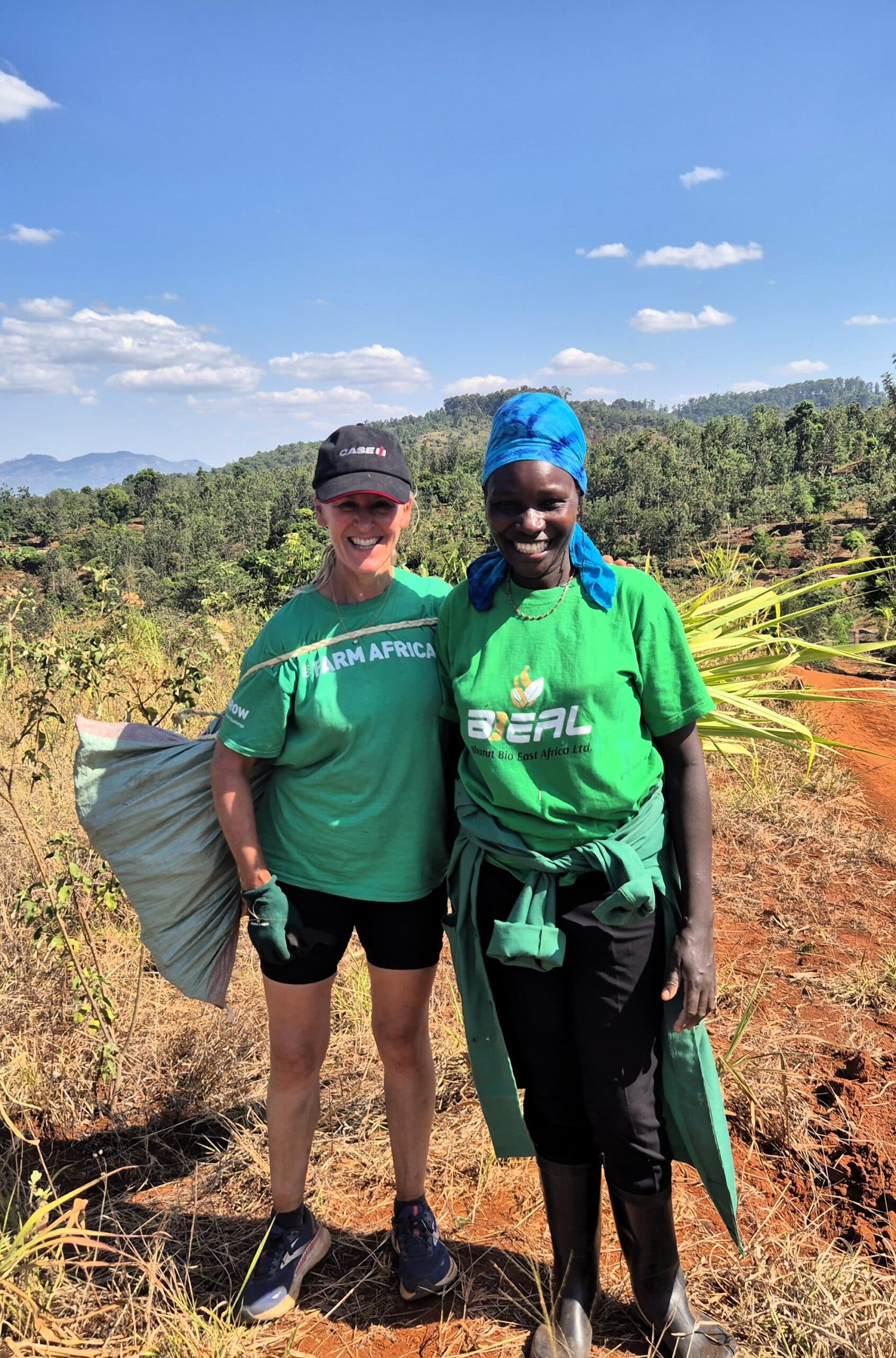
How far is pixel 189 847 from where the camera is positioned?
1642 millimetres

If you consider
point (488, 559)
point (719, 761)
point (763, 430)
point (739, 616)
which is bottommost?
point (719, 761)

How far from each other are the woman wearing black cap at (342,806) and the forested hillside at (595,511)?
5.18m

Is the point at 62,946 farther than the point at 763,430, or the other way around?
the point at 763,430

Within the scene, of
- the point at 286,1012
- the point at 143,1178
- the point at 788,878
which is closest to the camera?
the point at 286,1012

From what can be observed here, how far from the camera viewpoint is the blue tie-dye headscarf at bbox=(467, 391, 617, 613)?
48.6 inches

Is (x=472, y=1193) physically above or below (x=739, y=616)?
below

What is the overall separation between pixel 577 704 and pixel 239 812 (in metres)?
0.66

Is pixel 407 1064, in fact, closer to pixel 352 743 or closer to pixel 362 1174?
pixel 362 1174

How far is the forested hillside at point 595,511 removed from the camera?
22.9 metres

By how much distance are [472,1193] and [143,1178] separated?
799 millimetres

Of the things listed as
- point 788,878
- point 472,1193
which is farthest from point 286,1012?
point 788,878

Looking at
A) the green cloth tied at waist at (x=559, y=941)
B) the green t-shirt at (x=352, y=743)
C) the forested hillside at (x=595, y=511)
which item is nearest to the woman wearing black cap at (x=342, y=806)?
the green t-shirt at (x=352, y=743)

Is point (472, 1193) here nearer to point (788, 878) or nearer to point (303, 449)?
Result: point (788, 878)

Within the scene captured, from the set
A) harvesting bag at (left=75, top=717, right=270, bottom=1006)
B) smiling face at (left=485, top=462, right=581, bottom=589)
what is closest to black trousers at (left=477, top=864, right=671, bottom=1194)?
smiling face at (left=485, top=462, right=581, bottom=589)
